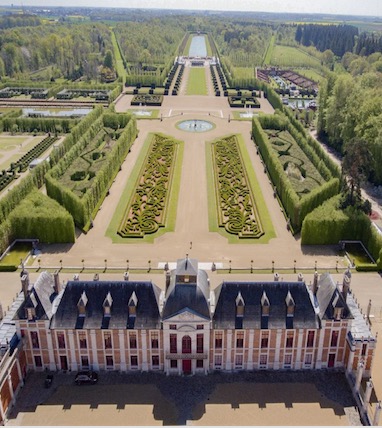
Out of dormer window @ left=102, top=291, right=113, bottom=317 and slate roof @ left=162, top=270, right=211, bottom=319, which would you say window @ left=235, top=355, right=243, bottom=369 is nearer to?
slate roof @ left=162, top=270, right=211, bottom=319

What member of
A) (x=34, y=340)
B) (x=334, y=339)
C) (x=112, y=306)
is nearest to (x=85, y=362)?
(x=34, y=340)

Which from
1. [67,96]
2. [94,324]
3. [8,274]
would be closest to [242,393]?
[94,324]

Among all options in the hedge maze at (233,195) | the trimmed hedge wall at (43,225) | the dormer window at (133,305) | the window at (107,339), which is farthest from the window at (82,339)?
the hedge maze at (233,195)

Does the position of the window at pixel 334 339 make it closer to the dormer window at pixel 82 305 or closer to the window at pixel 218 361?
the window at pixel 218 361

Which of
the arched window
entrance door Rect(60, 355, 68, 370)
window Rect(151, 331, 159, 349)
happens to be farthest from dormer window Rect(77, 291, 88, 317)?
the arched window

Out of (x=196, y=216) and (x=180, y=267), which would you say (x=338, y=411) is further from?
(x=196, y=216)
